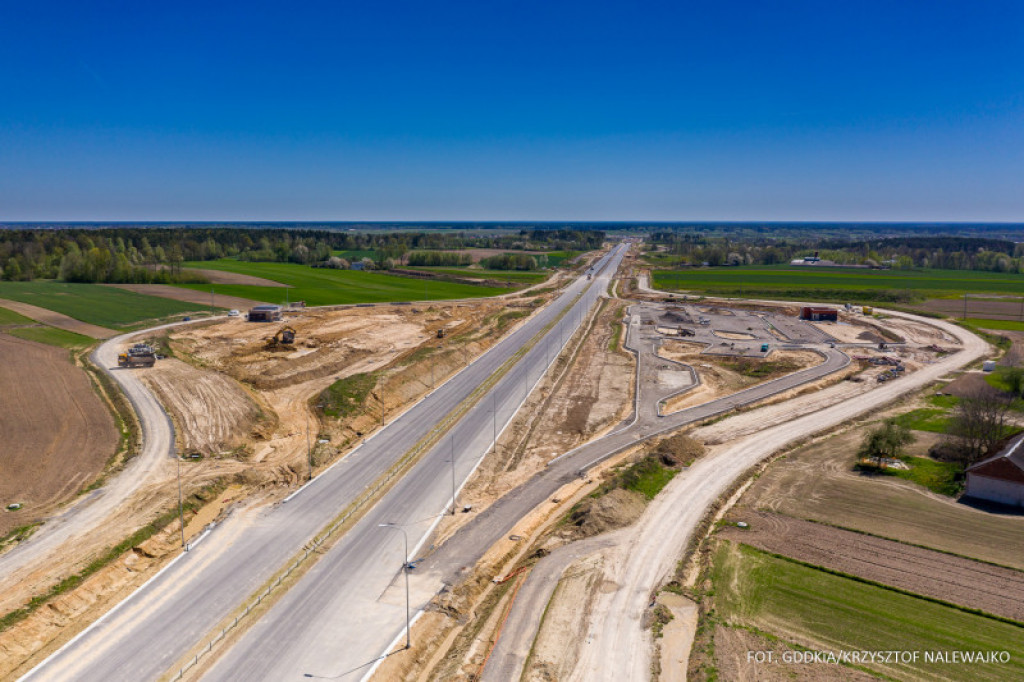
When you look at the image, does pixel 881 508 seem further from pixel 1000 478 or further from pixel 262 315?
pixel 262 315

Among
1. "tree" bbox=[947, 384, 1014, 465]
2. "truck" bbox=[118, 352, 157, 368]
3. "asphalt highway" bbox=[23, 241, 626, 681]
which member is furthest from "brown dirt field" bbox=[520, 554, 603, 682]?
"truck" bbox=[118, 352, 157, 368]

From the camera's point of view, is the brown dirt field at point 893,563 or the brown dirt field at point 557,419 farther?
the brown dirt field at point 557,419

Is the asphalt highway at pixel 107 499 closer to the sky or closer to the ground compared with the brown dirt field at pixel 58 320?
closer to the ground

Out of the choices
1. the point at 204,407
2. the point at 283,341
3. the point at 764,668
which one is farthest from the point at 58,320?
the point at 764,668

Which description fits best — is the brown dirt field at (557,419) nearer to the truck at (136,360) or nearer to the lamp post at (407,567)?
the lamp post at (407,567)

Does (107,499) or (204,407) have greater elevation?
(204,407)

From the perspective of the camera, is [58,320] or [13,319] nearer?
[13,319]

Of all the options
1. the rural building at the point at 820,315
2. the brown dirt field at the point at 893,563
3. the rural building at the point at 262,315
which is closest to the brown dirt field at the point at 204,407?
the rural building at the point at 262,315

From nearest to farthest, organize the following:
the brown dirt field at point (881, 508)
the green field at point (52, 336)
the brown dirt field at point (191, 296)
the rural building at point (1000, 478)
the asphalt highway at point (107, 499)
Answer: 1. the asphalt highway at point (107, 499)
2. the brown dirt field at point (881, 508)
3. the rural building at point (1000, 478)
4. the green field at point (52, 336)
5. the brown dirt field at point (191, 296)
